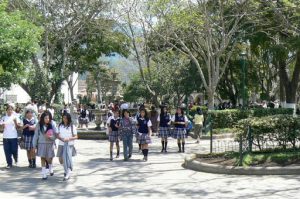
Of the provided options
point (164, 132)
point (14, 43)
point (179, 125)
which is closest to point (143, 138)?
point (164, 132)

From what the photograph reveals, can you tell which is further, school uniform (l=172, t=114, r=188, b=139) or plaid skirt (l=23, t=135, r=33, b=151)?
school uniform (l=172, t=114, r=188, b=139)

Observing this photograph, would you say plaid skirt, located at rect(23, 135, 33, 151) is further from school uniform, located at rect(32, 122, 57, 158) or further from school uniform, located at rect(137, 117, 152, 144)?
school uniform, located at rect(137, 117, 152, 144)

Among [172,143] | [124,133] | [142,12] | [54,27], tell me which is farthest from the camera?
[54,27]

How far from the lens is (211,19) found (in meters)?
22.6

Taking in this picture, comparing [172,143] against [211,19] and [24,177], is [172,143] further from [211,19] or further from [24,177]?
[24,177]

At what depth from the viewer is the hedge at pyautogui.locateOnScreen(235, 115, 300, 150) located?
1257 centimetres

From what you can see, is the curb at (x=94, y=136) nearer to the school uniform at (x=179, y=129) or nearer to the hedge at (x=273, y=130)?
the school uniform at (x=179, y=129)

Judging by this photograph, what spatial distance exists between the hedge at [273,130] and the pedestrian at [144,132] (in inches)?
114

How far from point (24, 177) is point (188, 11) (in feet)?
42.6

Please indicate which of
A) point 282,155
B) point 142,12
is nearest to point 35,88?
point 142,12

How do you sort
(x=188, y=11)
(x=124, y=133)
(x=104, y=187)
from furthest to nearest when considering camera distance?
(x=188, y=11), (x=124, y=133), (x=104, y=187)

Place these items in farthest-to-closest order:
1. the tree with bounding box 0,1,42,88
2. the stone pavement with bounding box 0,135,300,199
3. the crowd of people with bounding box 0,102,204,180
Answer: the tree with bounding box 0,1,42,88
the crowd of people with bounding box 0,102,204,180
the stone pavement with bounding box 0,135,300,199

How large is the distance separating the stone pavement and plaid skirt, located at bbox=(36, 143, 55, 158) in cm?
53

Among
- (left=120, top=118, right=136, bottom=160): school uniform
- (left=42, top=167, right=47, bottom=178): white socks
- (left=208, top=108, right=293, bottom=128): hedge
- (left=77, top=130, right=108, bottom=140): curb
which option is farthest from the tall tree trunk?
(left=42, top=167, right=47, bottom=178): white socks
